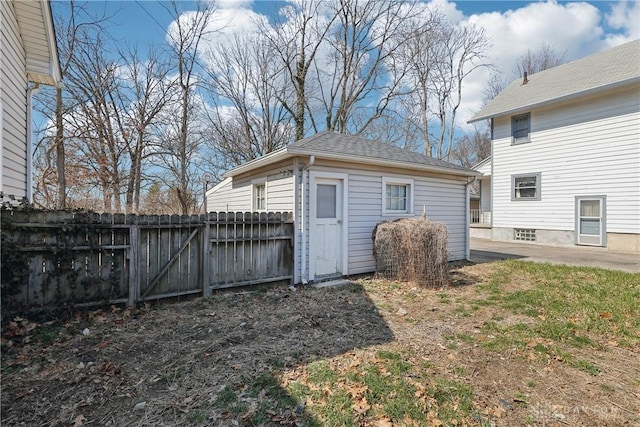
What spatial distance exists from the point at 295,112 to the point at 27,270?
53.1 ft

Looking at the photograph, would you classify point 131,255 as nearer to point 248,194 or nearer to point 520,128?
point 248,194

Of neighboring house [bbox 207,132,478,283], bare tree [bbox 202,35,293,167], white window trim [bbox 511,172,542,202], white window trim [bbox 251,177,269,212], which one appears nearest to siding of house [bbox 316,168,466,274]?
neighboring house [bbox 207,132,478,283]

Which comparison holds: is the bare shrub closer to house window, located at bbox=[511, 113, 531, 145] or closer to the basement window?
the basement window

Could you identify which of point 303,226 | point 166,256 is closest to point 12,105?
point 166,256

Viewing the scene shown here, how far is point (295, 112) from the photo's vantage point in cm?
1822

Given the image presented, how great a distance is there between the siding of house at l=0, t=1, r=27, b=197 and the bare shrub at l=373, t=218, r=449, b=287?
6675 mm

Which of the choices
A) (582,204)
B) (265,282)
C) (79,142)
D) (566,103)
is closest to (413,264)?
(265,282)

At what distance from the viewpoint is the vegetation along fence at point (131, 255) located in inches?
148

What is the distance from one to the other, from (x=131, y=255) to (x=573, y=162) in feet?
48.2

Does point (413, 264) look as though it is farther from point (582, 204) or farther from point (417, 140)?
point (417, 140)

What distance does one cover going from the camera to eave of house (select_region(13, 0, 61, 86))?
4978mm

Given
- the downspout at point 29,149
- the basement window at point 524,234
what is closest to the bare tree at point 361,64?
the basement window at point 524,234

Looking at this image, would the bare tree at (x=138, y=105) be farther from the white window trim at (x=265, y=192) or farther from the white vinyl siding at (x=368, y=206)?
the white vinyl siding at (x=368, y=206)

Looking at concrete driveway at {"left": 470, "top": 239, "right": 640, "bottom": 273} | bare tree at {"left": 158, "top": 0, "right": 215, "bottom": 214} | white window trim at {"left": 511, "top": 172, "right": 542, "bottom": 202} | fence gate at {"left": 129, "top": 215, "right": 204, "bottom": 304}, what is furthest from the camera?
bare tree at {"left": 158, "top": 0, "right": 215, "bottom": 214}
